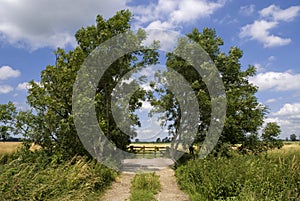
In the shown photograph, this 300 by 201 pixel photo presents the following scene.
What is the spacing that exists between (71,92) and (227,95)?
31.3 ft

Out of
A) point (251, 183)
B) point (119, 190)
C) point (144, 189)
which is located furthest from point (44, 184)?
point (251, 183)

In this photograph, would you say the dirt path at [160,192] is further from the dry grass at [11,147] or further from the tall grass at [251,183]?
the dry grass at [11,147]

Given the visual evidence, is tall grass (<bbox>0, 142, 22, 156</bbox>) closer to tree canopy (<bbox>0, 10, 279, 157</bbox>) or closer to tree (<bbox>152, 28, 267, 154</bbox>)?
tree canopy (<bbox>0, 10, 279, 157</bbox>)

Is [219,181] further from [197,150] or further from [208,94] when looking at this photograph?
[208,94]

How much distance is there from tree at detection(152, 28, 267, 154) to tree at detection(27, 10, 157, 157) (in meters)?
3.00

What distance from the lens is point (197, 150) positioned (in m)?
18.4

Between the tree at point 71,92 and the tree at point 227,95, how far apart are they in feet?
9.85

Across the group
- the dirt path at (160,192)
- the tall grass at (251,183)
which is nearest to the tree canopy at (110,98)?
the dirt path at (160,192)

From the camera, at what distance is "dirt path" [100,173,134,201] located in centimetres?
1084

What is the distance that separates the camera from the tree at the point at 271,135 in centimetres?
1986

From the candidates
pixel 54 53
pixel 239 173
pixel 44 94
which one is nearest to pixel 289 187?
pixel 239 173

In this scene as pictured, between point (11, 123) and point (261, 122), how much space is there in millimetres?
15306

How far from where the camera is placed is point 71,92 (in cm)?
1634

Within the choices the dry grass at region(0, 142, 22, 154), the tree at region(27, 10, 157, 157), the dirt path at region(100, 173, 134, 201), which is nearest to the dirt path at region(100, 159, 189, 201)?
the dirt path at region(100, 173, 134, 201)
